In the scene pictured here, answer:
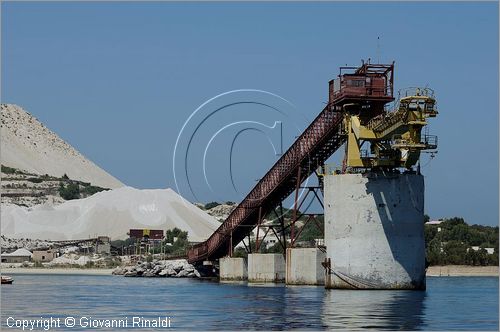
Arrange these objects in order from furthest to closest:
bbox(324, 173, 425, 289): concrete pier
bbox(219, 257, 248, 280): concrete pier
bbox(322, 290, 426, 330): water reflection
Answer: bbox(219, 257, 248, 280): concrete pier → bbox(324, 173, 425, 289): concrete pier → bbox(322, 290, 426, 330): water reflection

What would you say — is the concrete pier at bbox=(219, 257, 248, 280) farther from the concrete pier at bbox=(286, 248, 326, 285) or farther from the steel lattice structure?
the concrete pier at bbox=(286, 248, 326, 285)

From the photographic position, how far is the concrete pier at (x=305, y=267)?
351 ft

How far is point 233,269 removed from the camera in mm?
129625

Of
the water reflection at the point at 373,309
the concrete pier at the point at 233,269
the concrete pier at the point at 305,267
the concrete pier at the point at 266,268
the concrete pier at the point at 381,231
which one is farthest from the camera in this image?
the concrete pier at the point at 233,269

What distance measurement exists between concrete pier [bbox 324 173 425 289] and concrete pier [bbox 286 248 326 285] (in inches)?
377

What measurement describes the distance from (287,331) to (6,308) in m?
23.3

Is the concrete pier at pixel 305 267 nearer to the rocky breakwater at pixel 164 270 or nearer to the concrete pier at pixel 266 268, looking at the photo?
the concrete pier at pixel 266 268

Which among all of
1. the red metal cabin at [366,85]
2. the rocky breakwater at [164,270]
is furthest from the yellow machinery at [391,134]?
the rocky breakwater at [164,270]

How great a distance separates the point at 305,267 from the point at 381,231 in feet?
47.1

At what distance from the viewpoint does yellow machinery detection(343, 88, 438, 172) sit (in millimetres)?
86938

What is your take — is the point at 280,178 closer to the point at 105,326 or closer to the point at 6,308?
the point at 6,308

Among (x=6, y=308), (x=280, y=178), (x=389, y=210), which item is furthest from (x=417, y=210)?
(x=6, y=308)

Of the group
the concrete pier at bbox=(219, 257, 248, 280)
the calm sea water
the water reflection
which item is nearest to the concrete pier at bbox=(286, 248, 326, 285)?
the calm sea water

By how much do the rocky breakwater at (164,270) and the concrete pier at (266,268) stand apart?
29.3 metres
